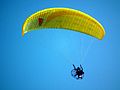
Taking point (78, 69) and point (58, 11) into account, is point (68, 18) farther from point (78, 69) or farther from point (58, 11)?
point (78, 69)

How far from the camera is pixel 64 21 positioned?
24297mm

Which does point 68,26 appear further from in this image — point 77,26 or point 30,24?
point 30,24

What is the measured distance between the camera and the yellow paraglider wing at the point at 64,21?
894 inches

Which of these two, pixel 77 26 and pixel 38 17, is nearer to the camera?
pixel 38 17

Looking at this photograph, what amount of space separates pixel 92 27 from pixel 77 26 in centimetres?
95

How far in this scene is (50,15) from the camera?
23172mm

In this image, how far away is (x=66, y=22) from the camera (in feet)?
80.1

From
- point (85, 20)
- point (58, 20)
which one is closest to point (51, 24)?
point (58, 20)

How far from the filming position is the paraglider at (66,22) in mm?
22703

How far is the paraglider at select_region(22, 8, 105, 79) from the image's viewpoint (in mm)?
22703

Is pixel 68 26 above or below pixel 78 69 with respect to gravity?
above

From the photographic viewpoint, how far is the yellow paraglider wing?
22703mm

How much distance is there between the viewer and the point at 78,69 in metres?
25.2

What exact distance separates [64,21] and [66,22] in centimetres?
18
